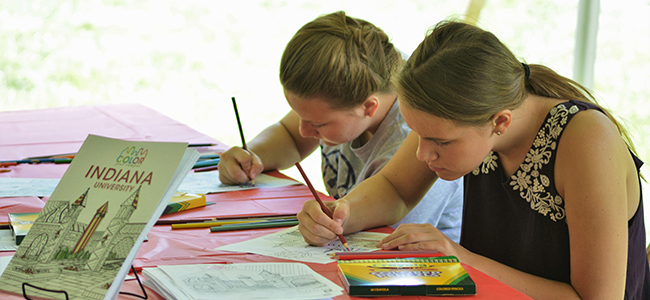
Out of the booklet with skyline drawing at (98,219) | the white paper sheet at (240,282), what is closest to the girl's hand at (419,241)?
the white paper sheet at (240,282)

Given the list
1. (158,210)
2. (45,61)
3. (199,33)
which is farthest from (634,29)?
(45,61)

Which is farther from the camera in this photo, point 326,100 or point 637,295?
point 326,100

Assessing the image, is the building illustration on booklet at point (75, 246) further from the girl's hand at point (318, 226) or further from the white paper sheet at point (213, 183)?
the white paper sheet at point (213, 183)

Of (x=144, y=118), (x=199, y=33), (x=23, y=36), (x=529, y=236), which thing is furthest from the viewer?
(x=199, y=33)

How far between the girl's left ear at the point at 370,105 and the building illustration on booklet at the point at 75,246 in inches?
32.0

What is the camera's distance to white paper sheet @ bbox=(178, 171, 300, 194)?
1451 millimetres

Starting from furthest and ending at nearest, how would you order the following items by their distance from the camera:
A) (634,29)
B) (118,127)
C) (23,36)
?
1. (23,36)
2. (634,29)
3. (118,127)

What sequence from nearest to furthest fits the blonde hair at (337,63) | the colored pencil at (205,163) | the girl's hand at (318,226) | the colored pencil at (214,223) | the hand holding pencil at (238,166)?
the girl's hand at (318,226)
the colored pencil at (214,223)
the blonde hair at (337,63)
the hand holding pencil at (238,166)
the colored pencil at (205,163)

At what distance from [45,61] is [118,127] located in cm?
375

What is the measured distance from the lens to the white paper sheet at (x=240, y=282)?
763 millimetres

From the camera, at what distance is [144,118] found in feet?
8.17

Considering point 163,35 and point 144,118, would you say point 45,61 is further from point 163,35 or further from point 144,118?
point 144,118

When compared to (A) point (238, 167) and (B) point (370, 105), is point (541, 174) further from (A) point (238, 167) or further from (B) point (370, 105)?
(A) point (238, 167)

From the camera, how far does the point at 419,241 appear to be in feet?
3.20
